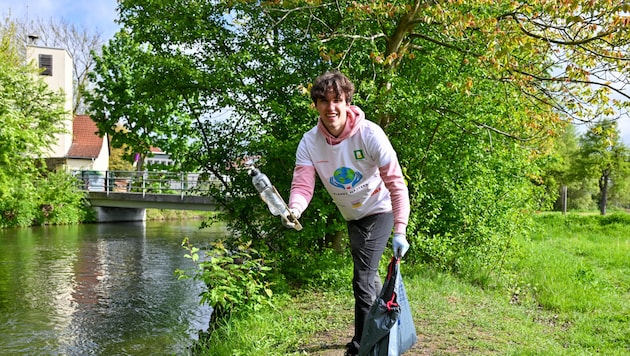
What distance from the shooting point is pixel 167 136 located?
873 centimetres

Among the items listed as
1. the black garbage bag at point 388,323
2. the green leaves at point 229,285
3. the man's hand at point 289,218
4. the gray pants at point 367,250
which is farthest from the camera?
the green leaves at point 229,285

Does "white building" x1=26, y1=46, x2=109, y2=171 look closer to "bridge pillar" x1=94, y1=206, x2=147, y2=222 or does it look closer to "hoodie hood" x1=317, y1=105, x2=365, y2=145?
"bridge pillar" x1=94, y1=206, x2=147, y2=222

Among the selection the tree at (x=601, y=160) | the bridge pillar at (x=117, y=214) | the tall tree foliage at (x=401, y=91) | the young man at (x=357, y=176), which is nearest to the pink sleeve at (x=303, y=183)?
Result: the young man at (x=357, y=176)

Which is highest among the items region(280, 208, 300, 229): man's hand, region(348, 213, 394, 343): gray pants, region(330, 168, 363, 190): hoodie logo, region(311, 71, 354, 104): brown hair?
region(311, 71, 354, 104): brown hair

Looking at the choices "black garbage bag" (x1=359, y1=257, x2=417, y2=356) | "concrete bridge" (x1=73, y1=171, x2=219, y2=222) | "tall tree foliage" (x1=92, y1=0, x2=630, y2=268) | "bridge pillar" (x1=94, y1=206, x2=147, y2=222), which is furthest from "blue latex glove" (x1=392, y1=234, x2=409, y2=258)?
"bridge pillar" (x1=94, y1=206, x2=147, y2=222)

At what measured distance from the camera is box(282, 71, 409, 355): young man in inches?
138

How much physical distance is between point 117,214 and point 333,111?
103 ft

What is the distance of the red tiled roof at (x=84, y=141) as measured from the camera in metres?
37.6

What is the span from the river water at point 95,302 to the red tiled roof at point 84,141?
2062cm

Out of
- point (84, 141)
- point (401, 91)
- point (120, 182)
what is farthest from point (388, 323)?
point (84, 141)

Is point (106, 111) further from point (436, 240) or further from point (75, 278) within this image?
point (436, 240)

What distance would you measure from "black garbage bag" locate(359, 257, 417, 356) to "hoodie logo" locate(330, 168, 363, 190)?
548 mm

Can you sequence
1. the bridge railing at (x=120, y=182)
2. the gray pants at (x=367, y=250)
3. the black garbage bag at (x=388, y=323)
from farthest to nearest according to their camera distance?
the bridge railing at (x=120, y=182), the gray pants at (x=367, y=250), the black garbage bag at (x=388, y=323)

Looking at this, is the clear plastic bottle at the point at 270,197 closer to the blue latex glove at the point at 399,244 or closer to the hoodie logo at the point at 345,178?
the hoodie logo at the point at 345,178
